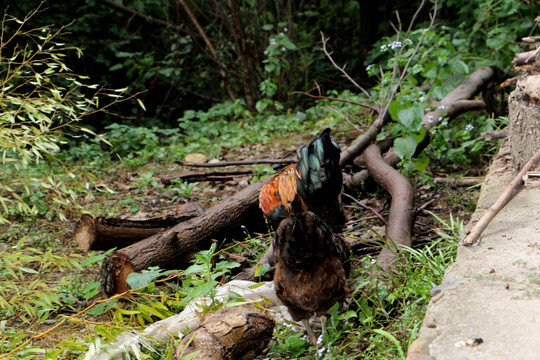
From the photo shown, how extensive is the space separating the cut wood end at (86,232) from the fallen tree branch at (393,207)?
2.25 meters

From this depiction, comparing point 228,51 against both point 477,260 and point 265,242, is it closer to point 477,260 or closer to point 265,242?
point 265,242

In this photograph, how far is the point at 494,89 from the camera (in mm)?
6770

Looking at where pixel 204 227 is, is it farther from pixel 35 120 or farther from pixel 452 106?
pixel 452 106

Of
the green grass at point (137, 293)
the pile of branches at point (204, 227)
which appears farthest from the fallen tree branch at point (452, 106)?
the green grass at point (137, 293)

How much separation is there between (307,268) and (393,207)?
4.84ft

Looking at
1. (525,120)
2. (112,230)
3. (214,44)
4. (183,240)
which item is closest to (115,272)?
(112,230)

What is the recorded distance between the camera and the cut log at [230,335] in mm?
2719

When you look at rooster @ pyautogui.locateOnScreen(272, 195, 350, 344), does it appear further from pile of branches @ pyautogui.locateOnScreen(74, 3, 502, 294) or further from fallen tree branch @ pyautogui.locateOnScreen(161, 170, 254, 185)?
fallen tree branch @ pyautogui.locateOnScreen(161, 170, 254, 185)

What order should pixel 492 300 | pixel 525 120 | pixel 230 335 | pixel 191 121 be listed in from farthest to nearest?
pixel 191 121 < pixel 525 120 < pixel 230 335 < pixel 492 300

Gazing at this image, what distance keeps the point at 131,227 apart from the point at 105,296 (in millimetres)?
623

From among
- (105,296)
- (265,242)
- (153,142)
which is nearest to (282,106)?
(153,142)

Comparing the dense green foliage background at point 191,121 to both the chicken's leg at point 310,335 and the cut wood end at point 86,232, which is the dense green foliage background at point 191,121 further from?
the cut wood end at point 86,232

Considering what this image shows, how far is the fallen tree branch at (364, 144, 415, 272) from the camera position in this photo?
363 cm

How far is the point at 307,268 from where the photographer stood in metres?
3.10
